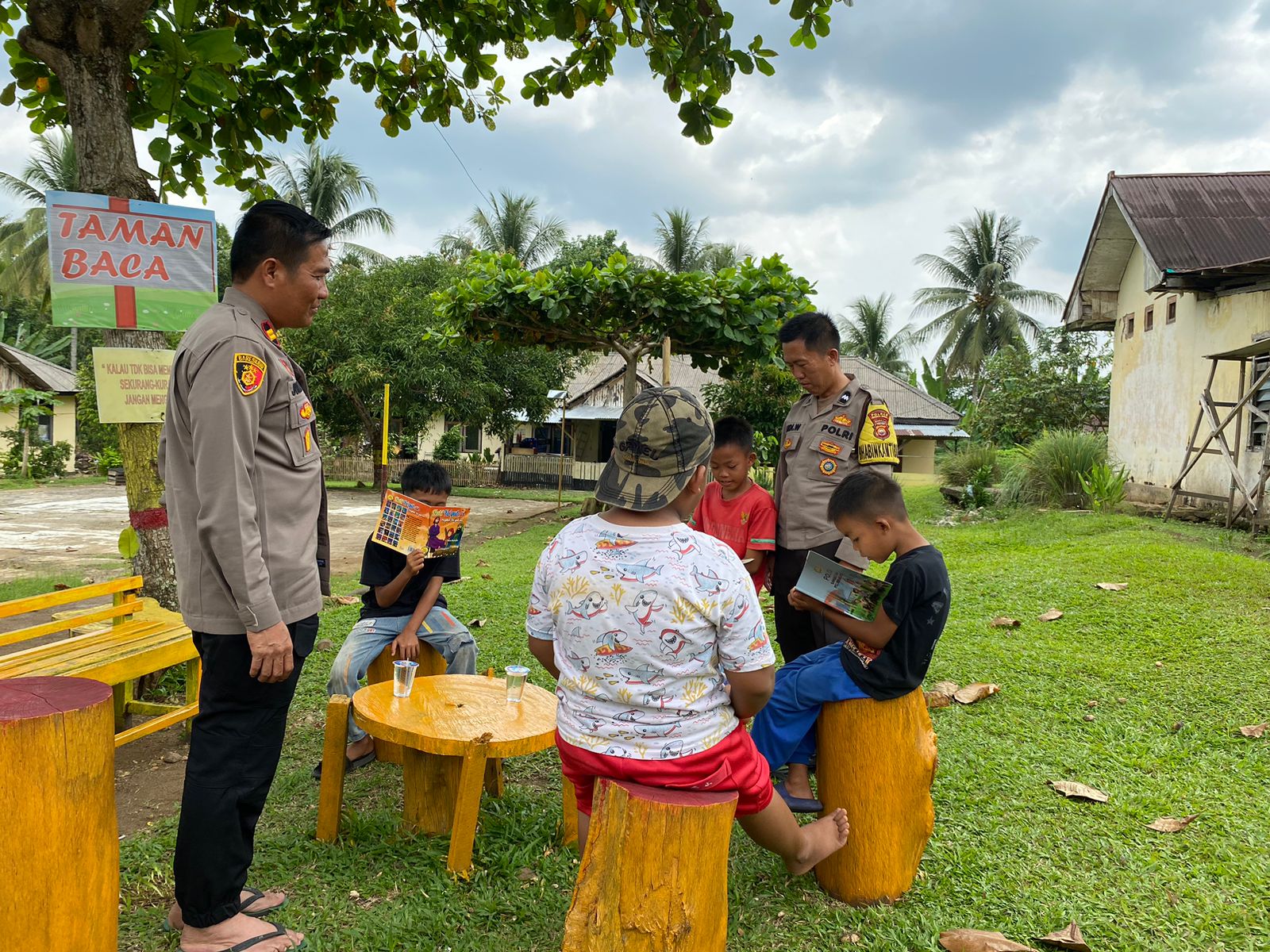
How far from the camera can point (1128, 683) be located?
5074 millimetres

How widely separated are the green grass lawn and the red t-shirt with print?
1275mm

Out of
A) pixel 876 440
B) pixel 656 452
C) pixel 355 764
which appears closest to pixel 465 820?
pixel 355 764

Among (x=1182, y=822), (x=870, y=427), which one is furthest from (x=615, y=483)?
(x=1182, y=822)

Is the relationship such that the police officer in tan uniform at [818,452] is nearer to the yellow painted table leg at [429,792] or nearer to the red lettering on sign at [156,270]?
the yellow painted table leg at [429,792]

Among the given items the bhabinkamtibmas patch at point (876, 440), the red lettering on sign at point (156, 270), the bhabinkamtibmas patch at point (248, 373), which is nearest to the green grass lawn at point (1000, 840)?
the bhabinkamtibmas patch at point (876, 440)

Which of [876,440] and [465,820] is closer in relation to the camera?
[465,820]

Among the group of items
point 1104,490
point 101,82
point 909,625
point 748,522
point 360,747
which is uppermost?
point 101,82

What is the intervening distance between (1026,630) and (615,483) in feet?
17.3

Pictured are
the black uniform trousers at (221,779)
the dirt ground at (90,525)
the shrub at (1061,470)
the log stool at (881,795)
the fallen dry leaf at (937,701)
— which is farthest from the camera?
the shrub at (1061,470)

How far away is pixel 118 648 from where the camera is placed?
3.83 meters

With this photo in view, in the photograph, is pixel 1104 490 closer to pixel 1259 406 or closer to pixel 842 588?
pixel 1259 406

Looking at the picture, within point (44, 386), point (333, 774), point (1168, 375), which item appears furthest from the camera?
point (44, 386)

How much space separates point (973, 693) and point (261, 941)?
390cm

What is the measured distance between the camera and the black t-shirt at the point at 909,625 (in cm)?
279
